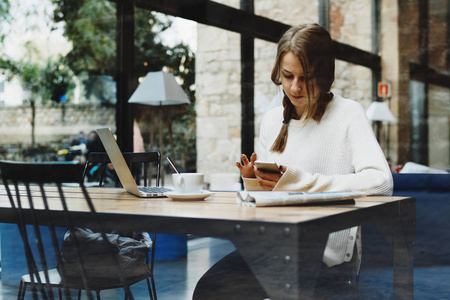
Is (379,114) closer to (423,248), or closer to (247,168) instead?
(423,248)

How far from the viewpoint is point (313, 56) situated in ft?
5.20

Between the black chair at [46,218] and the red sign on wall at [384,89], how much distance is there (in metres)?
5.80

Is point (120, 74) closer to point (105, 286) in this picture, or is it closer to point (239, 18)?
point (239, 18)

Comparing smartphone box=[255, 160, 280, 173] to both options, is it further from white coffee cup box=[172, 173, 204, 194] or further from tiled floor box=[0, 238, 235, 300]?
tiled floor box=[0, 238, 235, 300]

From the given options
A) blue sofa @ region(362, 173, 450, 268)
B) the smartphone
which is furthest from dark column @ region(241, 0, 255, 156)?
the smartphone

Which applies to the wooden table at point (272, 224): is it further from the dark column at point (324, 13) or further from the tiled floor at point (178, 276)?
the dark column at point (324, 13)

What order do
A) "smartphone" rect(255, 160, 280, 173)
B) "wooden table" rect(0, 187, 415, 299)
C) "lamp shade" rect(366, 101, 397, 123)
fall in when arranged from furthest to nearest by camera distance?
1. "lamp shade" rect(366, 101, 397, 123)
2. "smartphone" rect(255, 160, 280, 173)
3. "wooden table" rect(0, 187, 415, 299)

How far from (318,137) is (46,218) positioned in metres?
0.82

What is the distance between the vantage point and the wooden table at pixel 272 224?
93cm

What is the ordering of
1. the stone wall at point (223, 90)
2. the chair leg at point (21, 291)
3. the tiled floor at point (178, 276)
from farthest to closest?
the stone wall at point (223, 90) → the tiled floor at point (178, 276) → the chair leg at point (21, 291)

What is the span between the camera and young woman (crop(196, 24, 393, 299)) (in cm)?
141

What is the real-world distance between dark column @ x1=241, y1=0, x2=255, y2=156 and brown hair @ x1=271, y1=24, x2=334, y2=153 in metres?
2.62

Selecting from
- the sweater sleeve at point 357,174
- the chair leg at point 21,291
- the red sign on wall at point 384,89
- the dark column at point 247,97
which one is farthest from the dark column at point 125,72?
the red sign on wall at point 384,89

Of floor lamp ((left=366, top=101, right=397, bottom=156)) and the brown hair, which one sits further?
floor lamp ((left=366, top=101, right=397, bottom=156))
